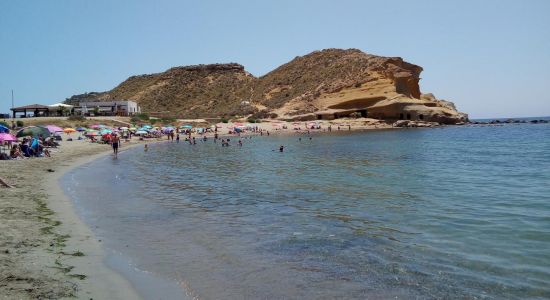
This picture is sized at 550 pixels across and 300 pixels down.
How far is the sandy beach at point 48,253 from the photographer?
18.6ft

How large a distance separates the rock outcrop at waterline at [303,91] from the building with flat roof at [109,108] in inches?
602

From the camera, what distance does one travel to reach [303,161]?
1069 inches

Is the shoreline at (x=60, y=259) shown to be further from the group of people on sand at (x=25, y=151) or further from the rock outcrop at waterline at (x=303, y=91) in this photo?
the rock outcrop at waterline at (x=303, y=91)

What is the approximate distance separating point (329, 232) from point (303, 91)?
262ft

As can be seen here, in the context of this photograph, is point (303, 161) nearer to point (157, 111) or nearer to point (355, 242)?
point (355, 242)

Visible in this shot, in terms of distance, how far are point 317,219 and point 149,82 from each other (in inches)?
4261

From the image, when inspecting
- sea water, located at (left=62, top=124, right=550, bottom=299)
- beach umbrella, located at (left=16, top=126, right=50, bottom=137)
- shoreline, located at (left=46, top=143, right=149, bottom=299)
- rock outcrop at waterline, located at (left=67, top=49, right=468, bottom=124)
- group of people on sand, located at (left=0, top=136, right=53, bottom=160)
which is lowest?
sea water, located at (left=62, top=124, right=550, bottom=299)

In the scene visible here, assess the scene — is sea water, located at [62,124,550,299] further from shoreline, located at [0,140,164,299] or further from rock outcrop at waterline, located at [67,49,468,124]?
rock outcrop at waterline, located at [67,49,468,124]

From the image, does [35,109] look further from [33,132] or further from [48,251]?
[48,251]

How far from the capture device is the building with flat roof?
231ft

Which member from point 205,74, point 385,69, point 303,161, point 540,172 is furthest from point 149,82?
point 540,172

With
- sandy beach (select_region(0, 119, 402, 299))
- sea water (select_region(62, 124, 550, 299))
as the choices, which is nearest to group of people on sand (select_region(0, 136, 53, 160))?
sea water (select_region(62, 124, 550, 299))

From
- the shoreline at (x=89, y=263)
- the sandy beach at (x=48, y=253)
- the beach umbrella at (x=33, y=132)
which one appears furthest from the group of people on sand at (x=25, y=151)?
the shoreline at (x=89, y=263)

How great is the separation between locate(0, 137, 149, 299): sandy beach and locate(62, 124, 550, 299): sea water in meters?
0.40
